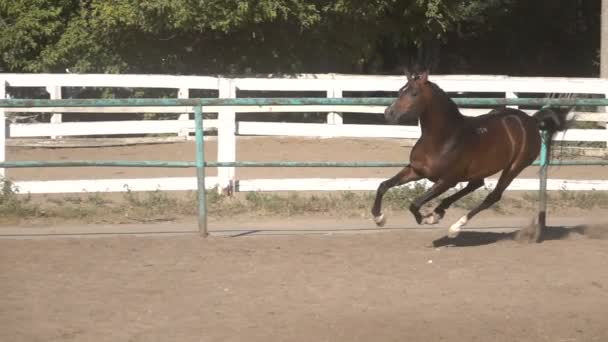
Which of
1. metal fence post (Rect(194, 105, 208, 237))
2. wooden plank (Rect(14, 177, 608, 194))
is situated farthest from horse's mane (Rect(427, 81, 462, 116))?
wooden plank (Rect(14, 177, 608, 194))

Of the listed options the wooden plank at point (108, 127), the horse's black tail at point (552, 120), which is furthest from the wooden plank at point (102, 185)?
the horse's black tail at point (552, 120)

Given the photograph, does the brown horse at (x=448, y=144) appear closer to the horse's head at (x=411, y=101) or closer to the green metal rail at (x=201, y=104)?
the horse's head at (x=411, y=101)

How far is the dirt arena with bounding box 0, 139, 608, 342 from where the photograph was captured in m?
5.78

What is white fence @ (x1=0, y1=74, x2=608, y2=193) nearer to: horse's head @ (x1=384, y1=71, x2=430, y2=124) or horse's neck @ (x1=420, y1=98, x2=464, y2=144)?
horse's neck @ (x1=420, y1=98, x2=464, y2=144)

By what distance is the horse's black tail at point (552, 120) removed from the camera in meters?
9.34

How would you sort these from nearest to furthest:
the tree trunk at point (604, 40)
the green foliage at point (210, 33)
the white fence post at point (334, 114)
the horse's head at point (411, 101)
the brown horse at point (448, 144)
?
the horse's head at point (411, 101) → the brown horse at point (448, 144) → the white fence post at point (334, 114) → the tree trunk at point (604, 40) → the green foliage at point (210, 33)

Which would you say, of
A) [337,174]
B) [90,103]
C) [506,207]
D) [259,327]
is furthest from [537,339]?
[337,174]

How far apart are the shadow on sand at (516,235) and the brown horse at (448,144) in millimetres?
427

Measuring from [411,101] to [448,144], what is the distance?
511 millimetres

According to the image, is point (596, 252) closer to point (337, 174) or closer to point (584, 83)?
point (337, 174)

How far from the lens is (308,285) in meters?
6.85

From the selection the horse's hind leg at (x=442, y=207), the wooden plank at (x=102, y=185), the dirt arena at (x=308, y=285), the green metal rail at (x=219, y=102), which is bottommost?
the dirt arena at (x=308, y=285)

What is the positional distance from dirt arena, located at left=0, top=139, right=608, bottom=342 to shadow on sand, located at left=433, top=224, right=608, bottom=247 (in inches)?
0.8

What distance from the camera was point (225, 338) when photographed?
219 inches
